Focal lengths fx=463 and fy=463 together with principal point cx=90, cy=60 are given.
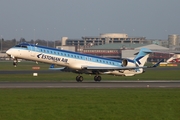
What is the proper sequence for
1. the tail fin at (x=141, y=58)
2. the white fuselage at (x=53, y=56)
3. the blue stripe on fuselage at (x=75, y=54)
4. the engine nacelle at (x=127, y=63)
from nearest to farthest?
1. the white fuselage at (x=53, y=56)
2. the blue stripe on fuselage at (x=75, y=54)
3. the engine nacelle at (x=127, y=63)
4. the tail fin at (x=141, y=58)

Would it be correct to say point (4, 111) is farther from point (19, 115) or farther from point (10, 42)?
point (10, 42)

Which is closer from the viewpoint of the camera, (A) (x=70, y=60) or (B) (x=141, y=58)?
(A) (x=70, y=60)

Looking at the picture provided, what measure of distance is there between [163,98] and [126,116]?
26.7ft

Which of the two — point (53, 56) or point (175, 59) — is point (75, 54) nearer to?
point (53, 56)

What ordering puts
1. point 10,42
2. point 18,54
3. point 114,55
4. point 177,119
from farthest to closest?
point 10,42 → point 114,55 → point 18,54 → point 177,119

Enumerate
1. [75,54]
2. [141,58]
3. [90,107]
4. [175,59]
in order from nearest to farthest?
[90,107] < [75,54] < [141,58] < [175,59]

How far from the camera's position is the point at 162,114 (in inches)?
924

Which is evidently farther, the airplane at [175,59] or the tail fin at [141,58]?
the airplane at [175,59]

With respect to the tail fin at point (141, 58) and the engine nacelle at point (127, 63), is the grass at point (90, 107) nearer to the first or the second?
the engine nacelle at point (127, 63)

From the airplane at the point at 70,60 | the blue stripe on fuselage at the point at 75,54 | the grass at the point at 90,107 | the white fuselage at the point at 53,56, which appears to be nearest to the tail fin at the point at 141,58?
the blue stripe on fuselage at the point at 75,54

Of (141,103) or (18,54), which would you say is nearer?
(141,103)

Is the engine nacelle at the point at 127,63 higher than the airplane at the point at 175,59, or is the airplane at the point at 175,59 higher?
the airplane at the point at 175,59

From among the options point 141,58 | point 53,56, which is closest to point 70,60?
point 53,56

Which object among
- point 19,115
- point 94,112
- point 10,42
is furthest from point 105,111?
point 10,42
